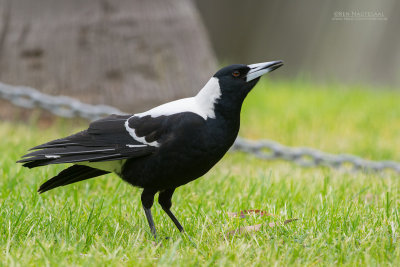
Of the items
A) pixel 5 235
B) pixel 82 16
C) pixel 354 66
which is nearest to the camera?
pixel 5 235

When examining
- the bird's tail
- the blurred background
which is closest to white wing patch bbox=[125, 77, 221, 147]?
the bird's tail

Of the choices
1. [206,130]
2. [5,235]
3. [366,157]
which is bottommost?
[366,157]

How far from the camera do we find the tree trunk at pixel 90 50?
5.38 meters

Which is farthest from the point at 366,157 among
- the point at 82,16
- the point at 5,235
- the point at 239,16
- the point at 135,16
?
the point at 239,16

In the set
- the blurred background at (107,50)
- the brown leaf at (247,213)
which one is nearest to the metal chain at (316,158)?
the blurred background at (107,50)

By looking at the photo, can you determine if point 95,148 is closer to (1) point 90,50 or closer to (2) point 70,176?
(2) point 70,176

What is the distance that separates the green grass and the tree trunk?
0.40m

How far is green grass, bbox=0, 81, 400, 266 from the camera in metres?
2.54

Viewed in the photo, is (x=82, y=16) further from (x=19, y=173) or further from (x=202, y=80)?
(x=19, y=173)

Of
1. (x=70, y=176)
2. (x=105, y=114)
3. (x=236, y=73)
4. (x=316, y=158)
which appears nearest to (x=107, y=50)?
(x=105, y=114)

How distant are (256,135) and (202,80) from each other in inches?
30.9

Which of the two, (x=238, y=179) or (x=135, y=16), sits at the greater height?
(x=135, y=16)

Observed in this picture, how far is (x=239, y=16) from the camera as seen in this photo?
12055 millimetres

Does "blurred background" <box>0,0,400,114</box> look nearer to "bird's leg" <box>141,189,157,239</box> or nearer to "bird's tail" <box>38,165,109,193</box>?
"bird's tail" <box>38,165,109,193</box>
